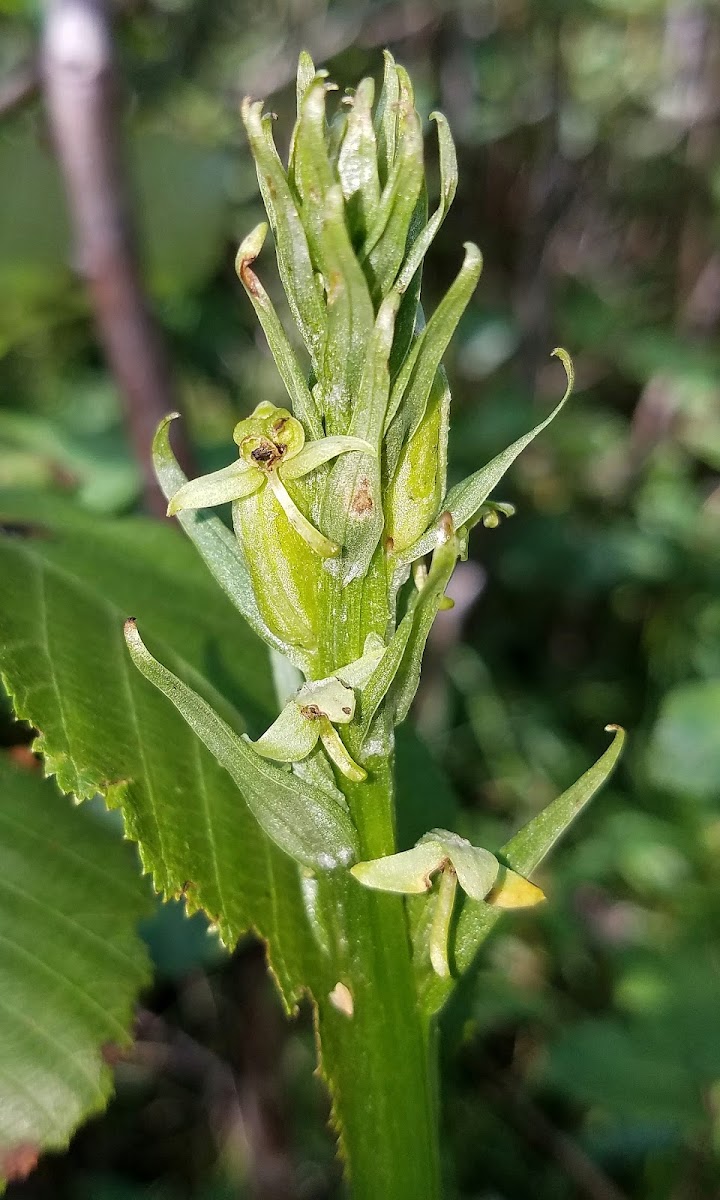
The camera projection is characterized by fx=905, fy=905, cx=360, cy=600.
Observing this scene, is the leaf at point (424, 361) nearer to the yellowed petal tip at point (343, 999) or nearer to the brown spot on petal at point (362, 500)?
the brown spot on petal at point (362, 500)

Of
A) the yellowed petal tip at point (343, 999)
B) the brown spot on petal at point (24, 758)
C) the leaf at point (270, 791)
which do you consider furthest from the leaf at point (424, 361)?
the brown spot on petal at point (24, 758)

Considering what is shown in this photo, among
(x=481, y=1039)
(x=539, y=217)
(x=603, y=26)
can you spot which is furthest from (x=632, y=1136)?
(x=603, y=26)

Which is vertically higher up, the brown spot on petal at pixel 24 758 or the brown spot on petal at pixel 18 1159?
the brown spot on petal at pixel 24 758

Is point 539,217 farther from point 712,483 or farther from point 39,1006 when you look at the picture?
point 39,1006

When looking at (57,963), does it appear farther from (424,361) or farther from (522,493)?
(522,493)

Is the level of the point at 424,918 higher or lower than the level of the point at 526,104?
higher

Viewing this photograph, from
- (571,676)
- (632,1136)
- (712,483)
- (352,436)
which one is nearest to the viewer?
(352,436)
